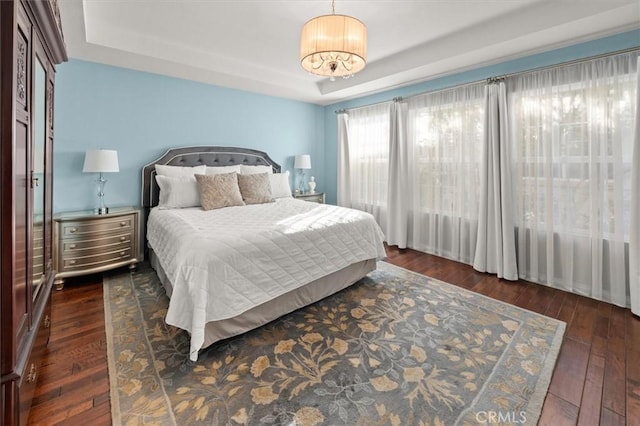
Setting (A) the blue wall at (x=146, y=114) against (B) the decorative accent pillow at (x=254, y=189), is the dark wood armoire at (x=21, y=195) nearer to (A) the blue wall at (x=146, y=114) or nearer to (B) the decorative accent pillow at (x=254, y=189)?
(A) the blue wall at (x=146, y=114)

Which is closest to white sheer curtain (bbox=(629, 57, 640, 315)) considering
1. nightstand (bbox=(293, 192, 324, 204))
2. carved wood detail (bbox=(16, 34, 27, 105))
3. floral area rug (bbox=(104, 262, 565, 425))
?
floral area rug (bbox=(104, 262, 565, 425))

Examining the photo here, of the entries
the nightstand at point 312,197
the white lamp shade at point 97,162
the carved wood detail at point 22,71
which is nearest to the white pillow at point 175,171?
the white lamp shade at point 97,162

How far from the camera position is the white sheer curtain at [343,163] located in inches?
199

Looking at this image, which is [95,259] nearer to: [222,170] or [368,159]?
[222,170]

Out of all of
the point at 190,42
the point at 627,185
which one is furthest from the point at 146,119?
the point at 627,185

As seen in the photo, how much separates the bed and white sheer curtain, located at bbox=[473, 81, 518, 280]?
1.31 meters

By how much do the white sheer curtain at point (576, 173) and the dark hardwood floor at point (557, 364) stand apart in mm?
272

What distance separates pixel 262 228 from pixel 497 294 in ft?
7.73

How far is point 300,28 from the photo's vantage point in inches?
116

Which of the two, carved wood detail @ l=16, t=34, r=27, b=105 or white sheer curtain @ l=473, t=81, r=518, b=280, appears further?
white sheer curtain @ l=473, t=81, r=518, b=280

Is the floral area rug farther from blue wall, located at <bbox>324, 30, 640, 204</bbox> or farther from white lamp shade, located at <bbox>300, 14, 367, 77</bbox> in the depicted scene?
Result: blue wall, located at <bbox>324, 30, 640, 204</bbox>

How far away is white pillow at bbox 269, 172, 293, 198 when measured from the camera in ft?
13.8

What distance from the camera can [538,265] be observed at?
3109mm

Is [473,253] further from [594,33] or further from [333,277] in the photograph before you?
[594,33]
